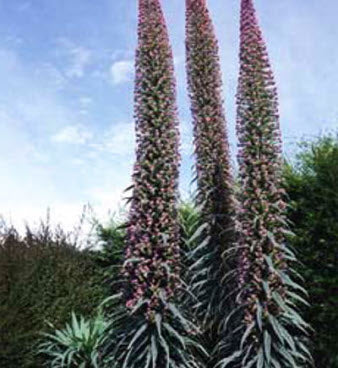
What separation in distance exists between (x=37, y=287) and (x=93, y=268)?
195 centimetres

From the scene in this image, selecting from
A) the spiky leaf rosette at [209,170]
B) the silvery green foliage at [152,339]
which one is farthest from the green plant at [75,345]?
the silvery green foliage at [152,339]

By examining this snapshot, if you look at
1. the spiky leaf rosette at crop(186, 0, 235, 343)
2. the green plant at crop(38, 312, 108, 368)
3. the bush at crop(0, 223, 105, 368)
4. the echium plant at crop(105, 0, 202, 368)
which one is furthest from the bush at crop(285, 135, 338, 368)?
the bush at crop(0, 223, 105, 368)

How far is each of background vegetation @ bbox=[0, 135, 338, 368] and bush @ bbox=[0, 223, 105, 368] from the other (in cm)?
→ 1

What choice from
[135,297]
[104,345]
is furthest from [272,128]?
[104,345]

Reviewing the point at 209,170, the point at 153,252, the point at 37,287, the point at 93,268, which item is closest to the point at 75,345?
the point at 37,287

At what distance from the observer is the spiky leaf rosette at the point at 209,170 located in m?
7.51

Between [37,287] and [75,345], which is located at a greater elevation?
[37,287]

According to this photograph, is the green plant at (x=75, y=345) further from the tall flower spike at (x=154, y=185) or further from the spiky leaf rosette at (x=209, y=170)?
the tall flower spike at (x=154, y=185)

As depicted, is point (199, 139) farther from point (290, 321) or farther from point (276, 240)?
point (290, 321)

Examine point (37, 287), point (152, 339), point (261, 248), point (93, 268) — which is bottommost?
point (152, 339)

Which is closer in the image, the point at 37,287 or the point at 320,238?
the point at 320,238

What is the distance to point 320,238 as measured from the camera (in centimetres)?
860

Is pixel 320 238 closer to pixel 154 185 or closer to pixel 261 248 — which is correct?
pixel 261 248

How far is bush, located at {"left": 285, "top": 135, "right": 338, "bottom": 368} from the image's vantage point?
27.1 feet
